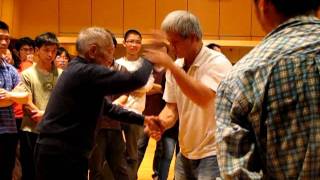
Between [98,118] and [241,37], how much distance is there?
789 cm

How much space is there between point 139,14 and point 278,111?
9.27 m

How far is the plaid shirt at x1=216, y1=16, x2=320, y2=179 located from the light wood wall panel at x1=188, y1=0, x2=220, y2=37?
9184 millimetres

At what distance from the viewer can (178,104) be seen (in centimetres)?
285

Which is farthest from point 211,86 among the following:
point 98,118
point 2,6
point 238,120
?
point 2,6

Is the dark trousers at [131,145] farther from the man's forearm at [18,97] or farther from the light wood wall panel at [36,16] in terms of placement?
the light wood wall panel at [36,16]

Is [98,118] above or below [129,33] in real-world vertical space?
below

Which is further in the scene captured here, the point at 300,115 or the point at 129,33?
the point at 129,33

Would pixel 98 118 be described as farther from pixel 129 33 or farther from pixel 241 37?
pixel 241 37

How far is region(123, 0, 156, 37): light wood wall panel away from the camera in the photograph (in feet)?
33.9

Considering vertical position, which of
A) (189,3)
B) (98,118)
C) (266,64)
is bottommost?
(98,118)

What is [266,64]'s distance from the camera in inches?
51.7

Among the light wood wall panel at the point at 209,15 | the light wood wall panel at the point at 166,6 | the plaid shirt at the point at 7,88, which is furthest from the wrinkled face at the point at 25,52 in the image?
the light wood wall panel at the point at 209,15

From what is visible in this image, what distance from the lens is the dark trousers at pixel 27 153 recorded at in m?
4.20

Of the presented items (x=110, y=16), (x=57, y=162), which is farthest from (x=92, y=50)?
(x=110, y=16)
